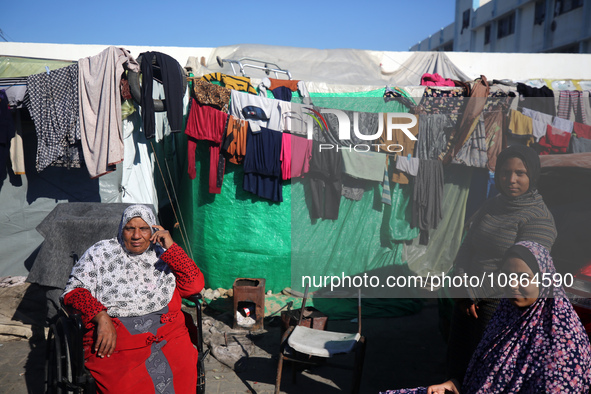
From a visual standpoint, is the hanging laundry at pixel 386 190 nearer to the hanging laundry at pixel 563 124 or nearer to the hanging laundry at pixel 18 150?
the hanging laundry at pixel 563 124

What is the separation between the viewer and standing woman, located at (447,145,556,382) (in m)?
2.81

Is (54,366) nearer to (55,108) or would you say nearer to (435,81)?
(55,108)

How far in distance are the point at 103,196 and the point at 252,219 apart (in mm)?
1806

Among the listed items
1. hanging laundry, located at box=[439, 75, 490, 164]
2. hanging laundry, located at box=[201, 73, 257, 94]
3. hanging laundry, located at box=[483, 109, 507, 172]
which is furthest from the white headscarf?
hanging laundry, located at box=[483, 109, 507, 172]

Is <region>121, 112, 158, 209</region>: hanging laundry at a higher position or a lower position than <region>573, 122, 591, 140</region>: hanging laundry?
lower

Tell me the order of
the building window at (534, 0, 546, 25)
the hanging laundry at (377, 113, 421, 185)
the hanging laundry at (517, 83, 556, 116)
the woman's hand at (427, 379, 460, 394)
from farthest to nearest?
→ 1. the building window at (534, 0, 546, 25)
2. the hanging laundry at (517, 83, 556, 116)
3. the hanging laundry at (377, 113, 421, 185)
4. the woman's hand at (427, 379, 460, 394)

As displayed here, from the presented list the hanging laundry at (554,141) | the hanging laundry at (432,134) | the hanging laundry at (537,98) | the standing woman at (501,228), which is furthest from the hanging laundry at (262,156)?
the hanging laundry at (537,98)

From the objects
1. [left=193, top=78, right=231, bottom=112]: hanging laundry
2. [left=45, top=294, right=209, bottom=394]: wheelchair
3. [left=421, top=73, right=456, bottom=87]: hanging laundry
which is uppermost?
[left=421, top=73, right=456, bottom=87]: hanging laundry

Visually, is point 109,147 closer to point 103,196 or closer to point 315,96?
point 103,196

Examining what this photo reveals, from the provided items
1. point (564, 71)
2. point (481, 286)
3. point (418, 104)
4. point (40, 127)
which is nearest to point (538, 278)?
point (481, 286)

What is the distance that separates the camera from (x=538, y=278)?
6.44ft

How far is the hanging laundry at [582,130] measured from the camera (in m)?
5.31

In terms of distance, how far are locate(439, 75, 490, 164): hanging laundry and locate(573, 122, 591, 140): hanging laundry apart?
123cm

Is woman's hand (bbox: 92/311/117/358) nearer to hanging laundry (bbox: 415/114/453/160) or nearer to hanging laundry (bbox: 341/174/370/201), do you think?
hanging laundry (bbox: 341/174/370/201)
